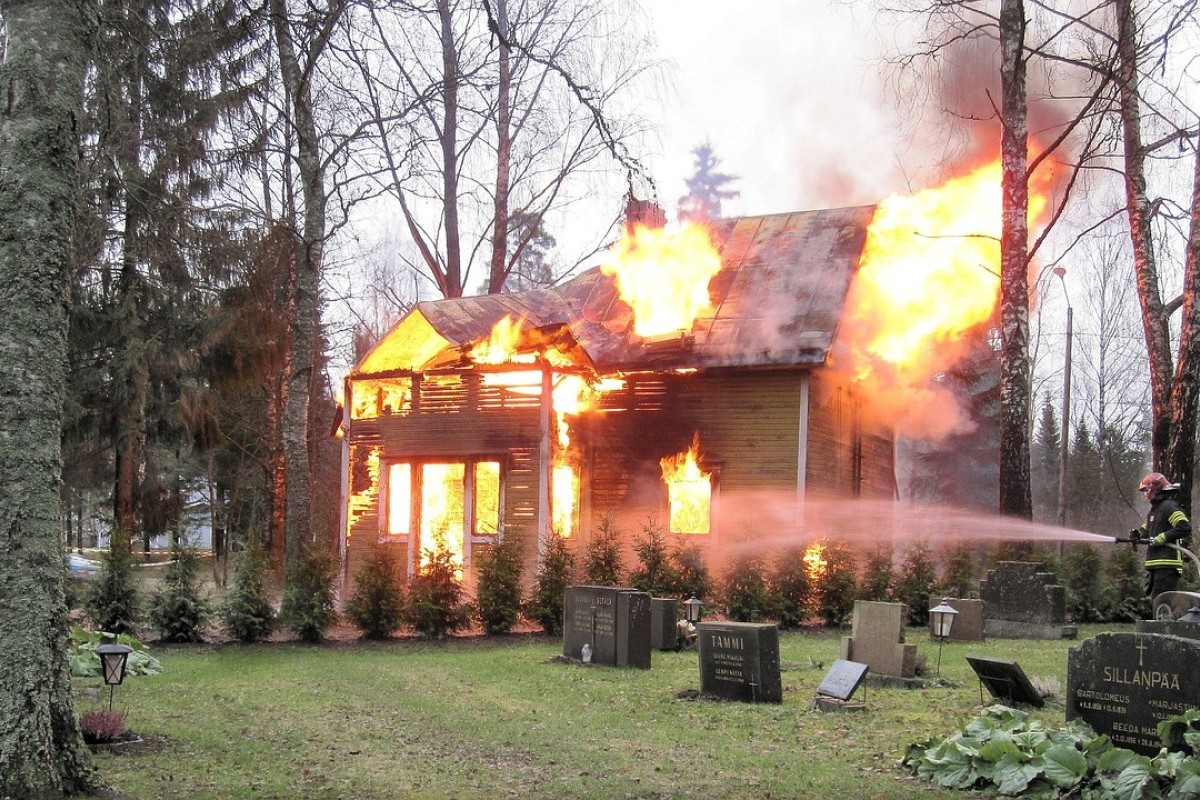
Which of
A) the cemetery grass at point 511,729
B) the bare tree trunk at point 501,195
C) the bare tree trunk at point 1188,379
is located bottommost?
the cemetery grass at point 511,729

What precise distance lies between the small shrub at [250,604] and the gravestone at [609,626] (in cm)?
540

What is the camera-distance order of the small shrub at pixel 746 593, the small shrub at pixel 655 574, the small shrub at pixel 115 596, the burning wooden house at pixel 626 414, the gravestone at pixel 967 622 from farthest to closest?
the burning wooden house at pixel 626 414
the small shrub at pixel 655 574
the small shrub at pixel 746 593
the small shrub at pixel 115 596
the gravestone at pixel 967 622

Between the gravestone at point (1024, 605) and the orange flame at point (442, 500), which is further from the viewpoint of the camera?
the orange flame at point (442, 500)

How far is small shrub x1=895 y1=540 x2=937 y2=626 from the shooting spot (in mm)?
19141

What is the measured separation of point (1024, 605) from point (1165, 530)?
389cm

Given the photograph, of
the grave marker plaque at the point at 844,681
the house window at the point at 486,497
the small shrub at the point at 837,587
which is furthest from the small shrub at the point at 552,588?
the grave marker plaque at the point at 844,681

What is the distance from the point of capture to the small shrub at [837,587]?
19.0 meters

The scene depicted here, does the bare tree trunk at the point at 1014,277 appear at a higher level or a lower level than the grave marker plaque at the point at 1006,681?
higher

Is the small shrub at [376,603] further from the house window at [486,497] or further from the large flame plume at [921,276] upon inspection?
the large flame plume at [921,276]

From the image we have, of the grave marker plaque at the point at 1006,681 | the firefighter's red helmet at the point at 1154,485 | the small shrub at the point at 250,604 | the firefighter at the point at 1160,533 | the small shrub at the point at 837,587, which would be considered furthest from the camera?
the small shrub at the point at 837,587

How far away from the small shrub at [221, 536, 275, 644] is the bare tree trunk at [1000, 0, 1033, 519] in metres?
12.6

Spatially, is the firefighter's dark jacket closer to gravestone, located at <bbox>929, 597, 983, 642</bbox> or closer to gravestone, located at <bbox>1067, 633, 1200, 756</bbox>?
gravestone, located at <bbox>929, 597, 983, 642</bbox>

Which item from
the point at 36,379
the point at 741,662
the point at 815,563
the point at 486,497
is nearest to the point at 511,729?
the point at 741,662

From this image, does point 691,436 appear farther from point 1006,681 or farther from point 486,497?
point 1006,681
